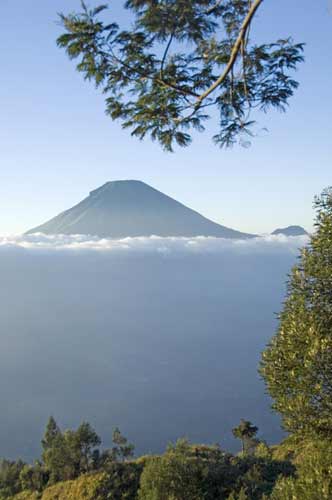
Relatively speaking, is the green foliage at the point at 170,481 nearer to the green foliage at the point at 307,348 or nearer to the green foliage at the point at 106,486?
the green foliage at the point at 106,486

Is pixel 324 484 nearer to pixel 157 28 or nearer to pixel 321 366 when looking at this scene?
pixel 321 366

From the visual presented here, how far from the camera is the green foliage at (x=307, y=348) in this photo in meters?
9.70

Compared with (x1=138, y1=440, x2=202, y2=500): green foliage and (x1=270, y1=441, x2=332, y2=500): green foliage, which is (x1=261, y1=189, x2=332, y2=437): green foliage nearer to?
(x1=270, y1=441, x2=332, y2=500): green foliage

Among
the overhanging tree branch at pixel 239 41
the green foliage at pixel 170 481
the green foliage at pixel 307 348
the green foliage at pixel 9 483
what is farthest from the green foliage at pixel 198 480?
the green foliage at pixel 9 483

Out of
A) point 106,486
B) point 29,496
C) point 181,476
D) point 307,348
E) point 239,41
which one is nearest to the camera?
point 239,41

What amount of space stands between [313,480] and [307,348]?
9.32 ft

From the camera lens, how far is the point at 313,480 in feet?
27.9

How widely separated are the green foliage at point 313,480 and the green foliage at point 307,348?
0.77 metres

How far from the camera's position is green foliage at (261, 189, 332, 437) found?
31.8 feet

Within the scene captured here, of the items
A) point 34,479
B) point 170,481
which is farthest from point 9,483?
point 170,481

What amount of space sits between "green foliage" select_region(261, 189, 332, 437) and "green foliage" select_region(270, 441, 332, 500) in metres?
0.77

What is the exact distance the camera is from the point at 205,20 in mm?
9312

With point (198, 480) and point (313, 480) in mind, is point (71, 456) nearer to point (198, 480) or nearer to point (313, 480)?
point (198, 480)

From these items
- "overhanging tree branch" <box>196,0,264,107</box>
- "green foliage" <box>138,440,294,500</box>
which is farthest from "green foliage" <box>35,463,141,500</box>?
"overhanging tree branch" <box>196,0,264,107</box>
